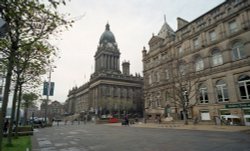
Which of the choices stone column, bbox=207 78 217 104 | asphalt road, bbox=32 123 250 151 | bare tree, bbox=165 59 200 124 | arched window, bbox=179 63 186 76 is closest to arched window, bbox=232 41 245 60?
stone column, bbox=207 78 217 104

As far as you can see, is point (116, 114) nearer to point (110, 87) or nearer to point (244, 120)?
point (110, 87)

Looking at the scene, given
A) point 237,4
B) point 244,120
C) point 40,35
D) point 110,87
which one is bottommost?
point 244,120

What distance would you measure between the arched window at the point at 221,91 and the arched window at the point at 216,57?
316 centimetres

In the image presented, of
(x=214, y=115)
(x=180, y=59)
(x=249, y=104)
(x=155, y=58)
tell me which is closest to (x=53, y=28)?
(x=249, y=104)

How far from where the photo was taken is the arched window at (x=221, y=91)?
27856 millimetres

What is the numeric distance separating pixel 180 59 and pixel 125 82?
45.9 metres

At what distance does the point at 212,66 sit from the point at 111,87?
51310 millimetres

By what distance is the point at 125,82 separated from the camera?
80.6 meters

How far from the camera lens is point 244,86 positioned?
83.1ft

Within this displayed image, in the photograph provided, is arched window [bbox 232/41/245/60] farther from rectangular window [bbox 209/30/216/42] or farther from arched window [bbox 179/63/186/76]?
arched window [bbox 179/63/186/76]

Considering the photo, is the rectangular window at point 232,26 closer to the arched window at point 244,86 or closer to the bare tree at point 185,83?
the arched window at point 244,86

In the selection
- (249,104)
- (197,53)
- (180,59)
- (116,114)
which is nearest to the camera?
(249,104)

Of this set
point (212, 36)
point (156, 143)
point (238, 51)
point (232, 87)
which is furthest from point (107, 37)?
point (156, 143)

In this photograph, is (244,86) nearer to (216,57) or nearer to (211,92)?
(211,92)
